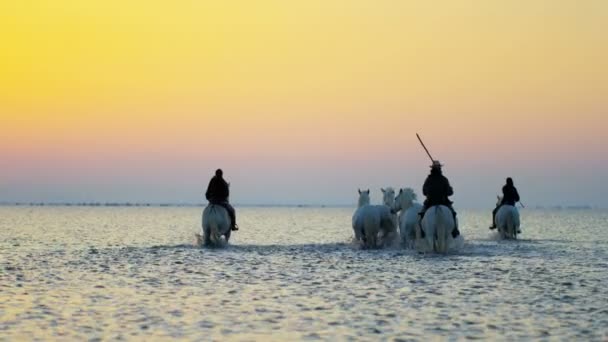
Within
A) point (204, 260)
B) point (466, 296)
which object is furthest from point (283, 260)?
point (466, 296)

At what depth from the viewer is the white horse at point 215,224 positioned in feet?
91.9

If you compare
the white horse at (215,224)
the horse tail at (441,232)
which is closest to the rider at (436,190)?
the horse tail at (441,232)

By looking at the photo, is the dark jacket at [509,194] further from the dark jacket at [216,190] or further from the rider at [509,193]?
the dark jacket at [216,190]

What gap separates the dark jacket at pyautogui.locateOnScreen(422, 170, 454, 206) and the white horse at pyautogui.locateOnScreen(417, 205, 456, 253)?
0.45 m

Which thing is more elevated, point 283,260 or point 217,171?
point 217,171

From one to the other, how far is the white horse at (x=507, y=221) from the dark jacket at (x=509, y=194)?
9.2 inches

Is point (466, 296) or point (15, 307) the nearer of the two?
point (15, 307)

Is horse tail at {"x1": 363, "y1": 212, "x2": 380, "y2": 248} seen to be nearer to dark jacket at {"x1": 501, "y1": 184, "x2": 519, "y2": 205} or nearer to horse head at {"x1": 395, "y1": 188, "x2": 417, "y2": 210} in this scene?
horse head at {"x1": 395, "y1": 188, "x2": 417, "y2": 210}

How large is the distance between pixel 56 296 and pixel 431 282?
716 centimetres

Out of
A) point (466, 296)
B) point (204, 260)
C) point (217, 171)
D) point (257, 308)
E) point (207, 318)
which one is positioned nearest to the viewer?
point (207, 318)

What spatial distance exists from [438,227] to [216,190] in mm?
7546

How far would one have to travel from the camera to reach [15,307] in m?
14.4

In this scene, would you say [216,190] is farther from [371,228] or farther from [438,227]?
[438,227]

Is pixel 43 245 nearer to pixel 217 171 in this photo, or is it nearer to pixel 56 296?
pixel 217 171
